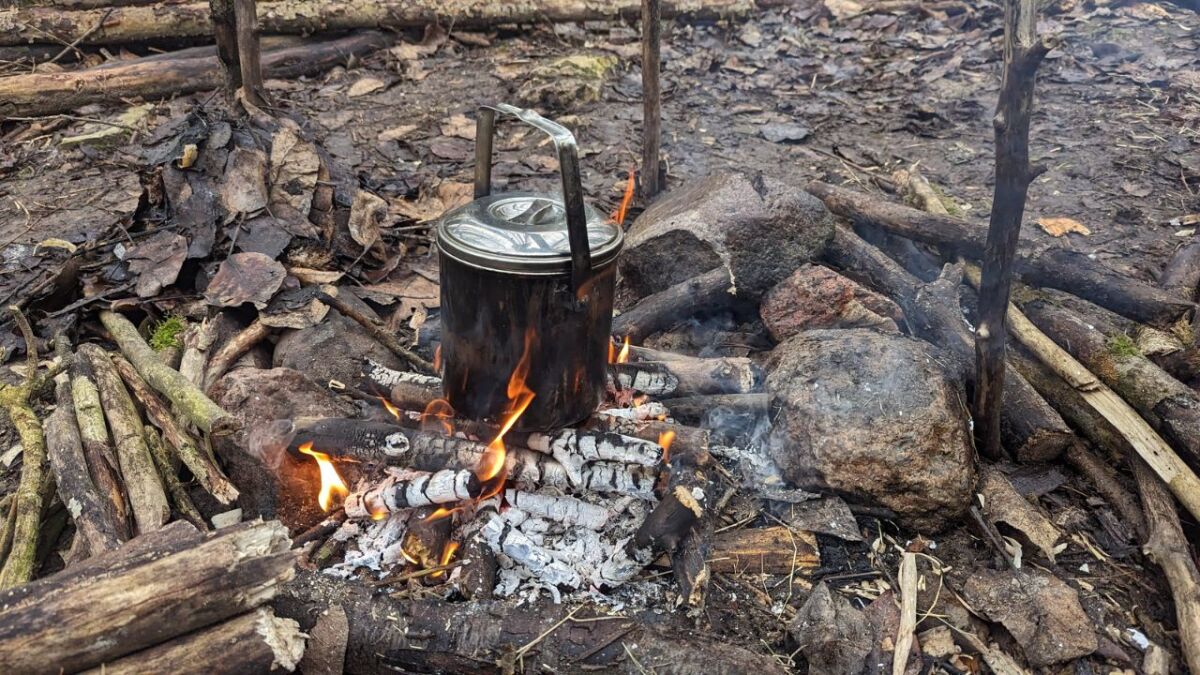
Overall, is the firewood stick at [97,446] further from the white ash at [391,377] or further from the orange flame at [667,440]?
the orange flame at [667,440]

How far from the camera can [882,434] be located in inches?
133

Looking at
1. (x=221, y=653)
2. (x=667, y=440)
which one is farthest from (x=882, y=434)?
(x=221, y=653)

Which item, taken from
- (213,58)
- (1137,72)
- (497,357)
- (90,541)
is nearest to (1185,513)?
(497,357)

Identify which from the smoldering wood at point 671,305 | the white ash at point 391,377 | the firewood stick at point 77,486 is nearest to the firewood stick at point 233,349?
the firewood stick at point 77,486

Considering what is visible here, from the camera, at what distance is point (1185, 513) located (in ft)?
11.6

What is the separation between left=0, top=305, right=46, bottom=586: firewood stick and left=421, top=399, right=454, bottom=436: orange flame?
160 cm

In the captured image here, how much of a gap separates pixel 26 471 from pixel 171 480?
24.9 inches

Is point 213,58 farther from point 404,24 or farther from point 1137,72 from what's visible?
point 1137,72

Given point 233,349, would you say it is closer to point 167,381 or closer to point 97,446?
point 167,381

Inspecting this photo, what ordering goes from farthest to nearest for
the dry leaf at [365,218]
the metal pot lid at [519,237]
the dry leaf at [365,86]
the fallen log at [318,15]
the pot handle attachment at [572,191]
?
Result: 1. the dry leaf at [365,86]
2. the fallen log at [318,15]
3. the dry leaf at [365,218]
4. the metal pot lid at [519,237]
5. the pot handle attachment at [572,191]

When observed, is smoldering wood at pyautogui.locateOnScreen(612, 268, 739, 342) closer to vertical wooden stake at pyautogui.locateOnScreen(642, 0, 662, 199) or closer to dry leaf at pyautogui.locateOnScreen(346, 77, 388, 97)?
vertical wooden stake at pyautogui.locateOnScreen(642, 0, 662, 199)

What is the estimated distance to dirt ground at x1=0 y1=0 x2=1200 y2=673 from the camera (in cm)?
613

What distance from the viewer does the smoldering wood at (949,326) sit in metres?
3.80

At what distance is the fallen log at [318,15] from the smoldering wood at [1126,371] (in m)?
8.00
